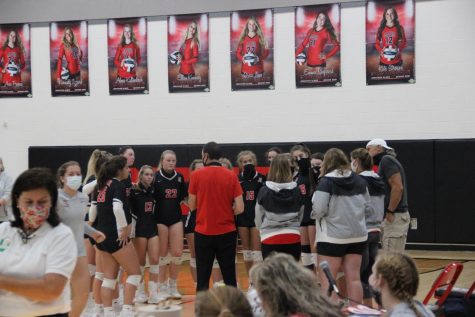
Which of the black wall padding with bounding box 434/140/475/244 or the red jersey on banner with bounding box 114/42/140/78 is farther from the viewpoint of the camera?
the red jersey on banner with bounding box 114/42/140/78

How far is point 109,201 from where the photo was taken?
7438 mm

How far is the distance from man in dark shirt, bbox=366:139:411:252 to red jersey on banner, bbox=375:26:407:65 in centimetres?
542

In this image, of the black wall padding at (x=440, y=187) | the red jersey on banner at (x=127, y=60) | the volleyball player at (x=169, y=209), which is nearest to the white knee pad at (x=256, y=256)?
the volleyball player at (x=169, y=209)

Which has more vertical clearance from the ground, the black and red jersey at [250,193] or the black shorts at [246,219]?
the black and red jersey at [250,193]

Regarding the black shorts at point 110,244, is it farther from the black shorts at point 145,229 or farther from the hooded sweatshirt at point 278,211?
the hooded sweatshirt at point 278,211

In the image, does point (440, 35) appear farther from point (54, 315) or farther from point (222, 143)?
point (54, 315)

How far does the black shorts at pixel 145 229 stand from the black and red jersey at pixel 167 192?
1.36 ft

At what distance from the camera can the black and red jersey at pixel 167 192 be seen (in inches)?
351

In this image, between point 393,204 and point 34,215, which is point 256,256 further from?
point 34,215

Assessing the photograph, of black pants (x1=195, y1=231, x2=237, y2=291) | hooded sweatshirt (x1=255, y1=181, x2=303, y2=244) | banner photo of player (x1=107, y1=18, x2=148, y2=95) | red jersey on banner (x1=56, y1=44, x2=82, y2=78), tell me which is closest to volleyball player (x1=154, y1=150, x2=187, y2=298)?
black pants (x1=195, y1=231, x2=237, y2=291)

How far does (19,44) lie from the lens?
15516 millimetres

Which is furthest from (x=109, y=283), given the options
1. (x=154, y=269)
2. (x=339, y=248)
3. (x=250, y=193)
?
(x=339, y=248)

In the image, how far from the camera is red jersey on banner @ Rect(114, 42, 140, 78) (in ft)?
48.8

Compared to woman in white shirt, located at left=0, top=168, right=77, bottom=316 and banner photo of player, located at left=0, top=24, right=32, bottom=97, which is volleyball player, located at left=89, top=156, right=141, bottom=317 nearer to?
woman in white shirt, located at left=0, top=168, right=77, bottom=316
